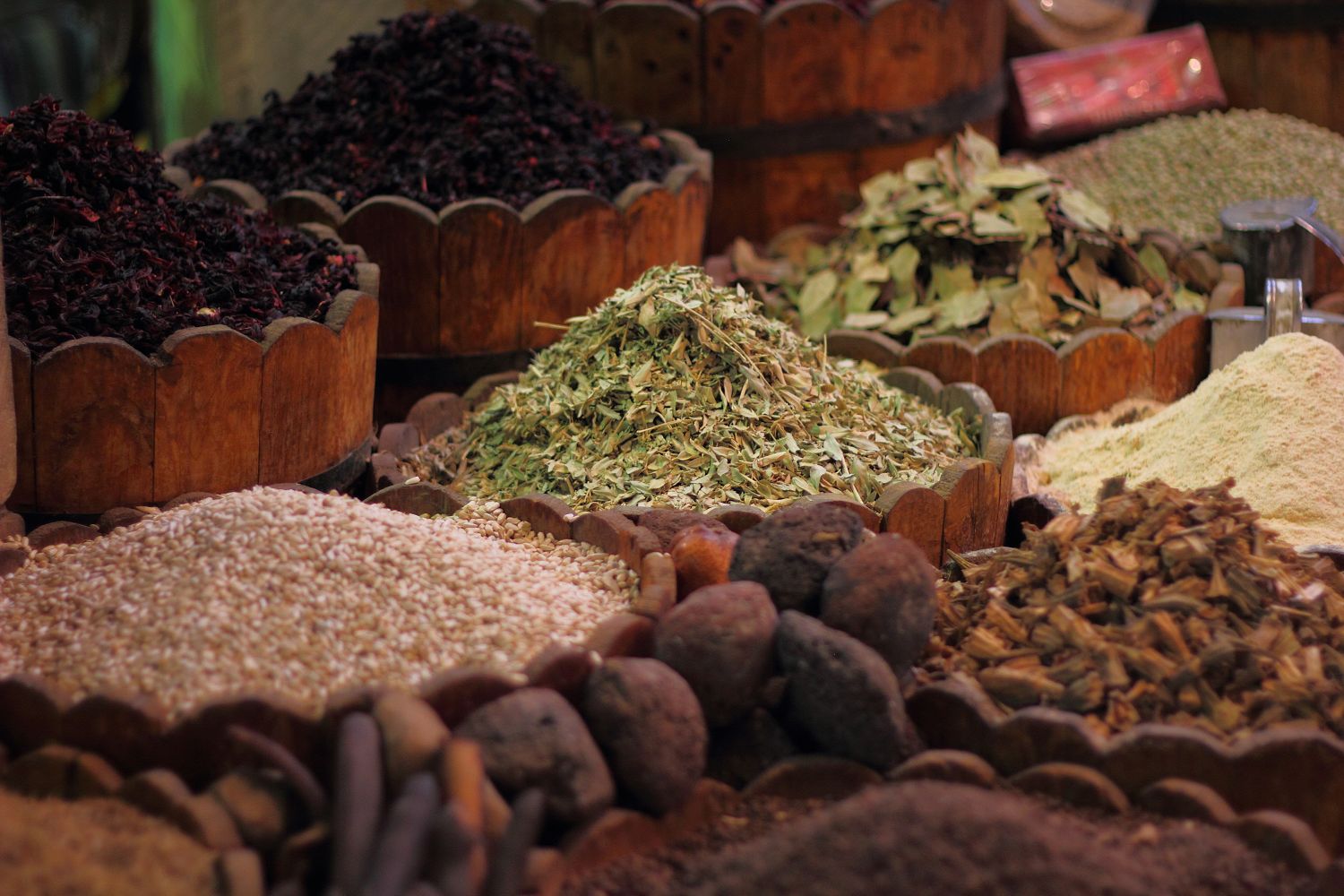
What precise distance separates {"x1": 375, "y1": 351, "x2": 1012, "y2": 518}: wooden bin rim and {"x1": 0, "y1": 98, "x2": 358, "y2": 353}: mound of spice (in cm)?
38

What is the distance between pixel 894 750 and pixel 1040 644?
29 centimetres

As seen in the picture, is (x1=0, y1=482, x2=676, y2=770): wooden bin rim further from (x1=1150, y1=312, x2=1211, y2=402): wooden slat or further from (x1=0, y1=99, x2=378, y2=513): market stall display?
(x1=1150, y1=312, x2=1211, y2=402): wooden slat

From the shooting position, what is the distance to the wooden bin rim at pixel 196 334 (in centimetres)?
198

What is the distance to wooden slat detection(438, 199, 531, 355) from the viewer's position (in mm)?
2701

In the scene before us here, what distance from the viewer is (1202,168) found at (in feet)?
12.5

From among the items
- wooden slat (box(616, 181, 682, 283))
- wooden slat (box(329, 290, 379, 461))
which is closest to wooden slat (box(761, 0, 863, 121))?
wooden slat (box(616, 181, 682, 283))

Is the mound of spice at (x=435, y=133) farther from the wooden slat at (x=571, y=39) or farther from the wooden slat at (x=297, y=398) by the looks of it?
the wooden slat at (x=297, y=398)

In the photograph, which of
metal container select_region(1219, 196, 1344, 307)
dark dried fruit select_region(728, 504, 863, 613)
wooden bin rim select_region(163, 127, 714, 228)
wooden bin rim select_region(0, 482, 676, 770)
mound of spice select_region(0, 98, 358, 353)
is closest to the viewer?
wooden bin rim select_region(0, 482, 676, 770)

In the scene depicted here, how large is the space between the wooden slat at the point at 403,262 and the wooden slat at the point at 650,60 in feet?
3.36

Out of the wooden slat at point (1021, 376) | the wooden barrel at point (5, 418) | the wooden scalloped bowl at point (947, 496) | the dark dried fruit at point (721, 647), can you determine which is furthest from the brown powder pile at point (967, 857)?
the wooden slat at point (1021, 376)

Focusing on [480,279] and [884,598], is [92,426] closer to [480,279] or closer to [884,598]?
[480,279]

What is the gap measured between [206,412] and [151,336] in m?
0.14

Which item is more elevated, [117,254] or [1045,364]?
[117,254]

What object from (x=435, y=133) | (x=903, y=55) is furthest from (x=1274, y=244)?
(x=435, y=133)
